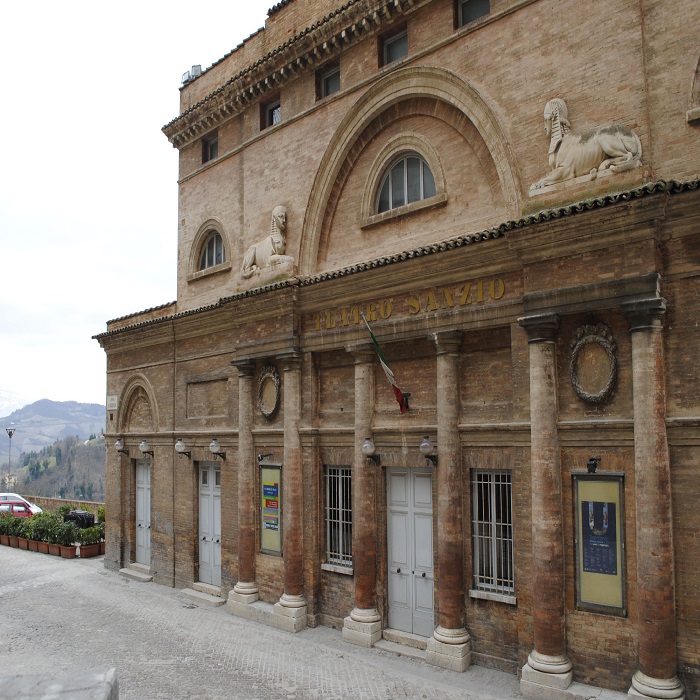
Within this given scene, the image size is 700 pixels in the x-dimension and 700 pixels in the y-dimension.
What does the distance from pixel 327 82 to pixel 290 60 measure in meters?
1.00

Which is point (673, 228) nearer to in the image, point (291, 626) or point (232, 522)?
point (291, 626)

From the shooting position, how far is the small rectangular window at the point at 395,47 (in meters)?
12.7

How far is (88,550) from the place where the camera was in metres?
20.9

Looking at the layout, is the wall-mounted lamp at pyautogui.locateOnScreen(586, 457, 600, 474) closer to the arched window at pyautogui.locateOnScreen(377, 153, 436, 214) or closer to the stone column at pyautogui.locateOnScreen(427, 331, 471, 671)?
the stone column at pyautogui.locateOnScreen(427, 331, 471, 671)

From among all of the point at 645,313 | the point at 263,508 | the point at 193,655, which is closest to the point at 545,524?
the point at 645,313

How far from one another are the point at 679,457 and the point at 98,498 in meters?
159

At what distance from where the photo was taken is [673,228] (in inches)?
346

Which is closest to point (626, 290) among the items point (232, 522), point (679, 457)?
point (679, 457)

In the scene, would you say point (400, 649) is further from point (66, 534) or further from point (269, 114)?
point (66, 534)

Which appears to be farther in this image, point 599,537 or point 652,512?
point 599,537

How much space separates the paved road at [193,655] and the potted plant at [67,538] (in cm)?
435

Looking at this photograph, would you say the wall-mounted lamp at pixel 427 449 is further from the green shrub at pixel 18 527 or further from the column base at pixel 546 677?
the green shrub at pixel 18 527

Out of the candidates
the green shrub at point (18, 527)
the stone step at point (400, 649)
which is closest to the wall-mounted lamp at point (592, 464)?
the stone step at point (400, 649)

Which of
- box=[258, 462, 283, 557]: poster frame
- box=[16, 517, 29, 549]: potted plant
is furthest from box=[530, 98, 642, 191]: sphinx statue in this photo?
box=[16, 517, 29, 549]: potted plant
